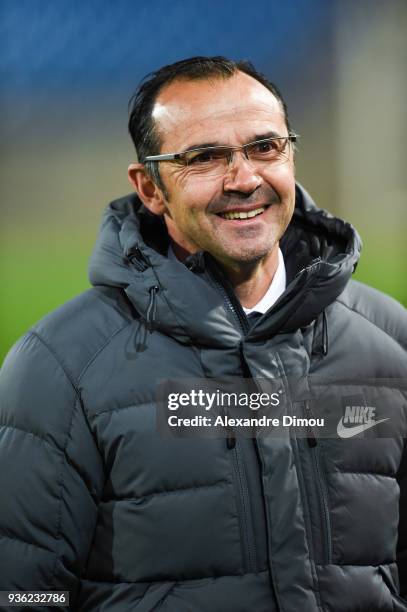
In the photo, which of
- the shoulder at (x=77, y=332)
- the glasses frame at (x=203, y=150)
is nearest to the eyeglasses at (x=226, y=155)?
the glasses frame at (x=203, y=150)

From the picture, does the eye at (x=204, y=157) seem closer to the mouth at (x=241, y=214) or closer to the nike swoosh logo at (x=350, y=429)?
the mouth at (x=241, y=214)

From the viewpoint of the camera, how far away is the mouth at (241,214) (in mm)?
1260

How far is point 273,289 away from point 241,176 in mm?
232

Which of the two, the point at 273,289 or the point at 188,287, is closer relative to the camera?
the point at 188,287

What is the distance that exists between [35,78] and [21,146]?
0.51 ft

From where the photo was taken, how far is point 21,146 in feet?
5.81

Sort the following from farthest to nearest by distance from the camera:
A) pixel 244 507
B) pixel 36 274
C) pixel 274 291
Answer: pixel 36 274, pixel 274 291, pixel 244 507

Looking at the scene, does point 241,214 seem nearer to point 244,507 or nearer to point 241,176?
point 241,176

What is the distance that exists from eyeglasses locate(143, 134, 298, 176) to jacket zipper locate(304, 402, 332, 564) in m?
0.40

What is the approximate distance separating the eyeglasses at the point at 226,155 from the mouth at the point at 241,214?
7cm

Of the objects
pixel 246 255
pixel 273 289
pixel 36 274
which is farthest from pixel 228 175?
pixel 36 274

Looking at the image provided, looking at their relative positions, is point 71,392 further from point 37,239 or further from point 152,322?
point 37,239

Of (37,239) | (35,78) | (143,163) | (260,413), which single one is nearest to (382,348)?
(260,413)

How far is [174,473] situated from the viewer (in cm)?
117
